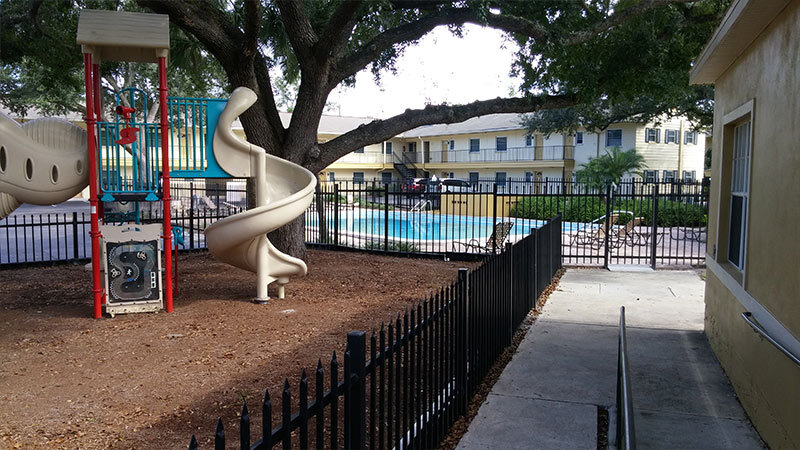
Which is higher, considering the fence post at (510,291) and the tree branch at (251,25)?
the tree branch at (251,25)

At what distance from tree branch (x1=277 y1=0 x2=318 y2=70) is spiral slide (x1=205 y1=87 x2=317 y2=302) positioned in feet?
9.35

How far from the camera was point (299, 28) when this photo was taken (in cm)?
1105

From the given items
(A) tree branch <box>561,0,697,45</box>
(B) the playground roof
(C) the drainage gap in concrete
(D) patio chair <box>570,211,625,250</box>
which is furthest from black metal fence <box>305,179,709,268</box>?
(B) the playground roof

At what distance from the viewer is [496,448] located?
434 centimetres

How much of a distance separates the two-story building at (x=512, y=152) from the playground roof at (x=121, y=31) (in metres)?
27.5

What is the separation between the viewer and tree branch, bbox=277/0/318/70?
35.6 feet

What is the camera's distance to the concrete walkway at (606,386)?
15.4 feet

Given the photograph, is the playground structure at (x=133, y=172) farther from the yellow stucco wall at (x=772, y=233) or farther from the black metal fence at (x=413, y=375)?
the yellow stucco wall at (x=772, y=233)

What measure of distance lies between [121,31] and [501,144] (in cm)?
3769

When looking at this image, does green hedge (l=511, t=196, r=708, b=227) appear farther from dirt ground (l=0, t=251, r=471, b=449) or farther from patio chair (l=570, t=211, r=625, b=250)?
dirt ground (l=0, t=251, r=471, b=449)

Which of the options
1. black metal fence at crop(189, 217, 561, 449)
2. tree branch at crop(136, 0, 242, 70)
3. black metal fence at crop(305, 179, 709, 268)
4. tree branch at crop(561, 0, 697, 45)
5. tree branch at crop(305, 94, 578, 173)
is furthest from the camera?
black metal fence at crop(305, 179, 709, 268)

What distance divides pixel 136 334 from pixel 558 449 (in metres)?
5.18

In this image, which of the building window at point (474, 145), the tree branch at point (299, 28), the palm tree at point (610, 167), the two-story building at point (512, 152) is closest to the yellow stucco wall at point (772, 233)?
the tree branch at point (299, 28)

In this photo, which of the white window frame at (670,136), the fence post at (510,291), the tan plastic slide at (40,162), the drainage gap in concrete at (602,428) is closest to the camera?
the drainage gap in concrete at (602,428)
